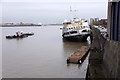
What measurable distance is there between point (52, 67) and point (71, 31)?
1752 centimetres

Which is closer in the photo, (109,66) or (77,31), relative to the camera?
(109,66)

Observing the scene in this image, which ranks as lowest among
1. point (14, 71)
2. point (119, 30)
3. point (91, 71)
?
point (14, 71)

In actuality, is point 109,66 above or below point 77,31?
below

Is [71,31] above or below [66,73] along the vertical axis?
above

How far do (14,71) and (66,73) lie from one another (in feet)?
10.1

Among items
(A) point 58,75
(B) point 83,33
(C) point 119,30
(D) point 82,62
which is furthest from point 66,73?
(B) point 83,33

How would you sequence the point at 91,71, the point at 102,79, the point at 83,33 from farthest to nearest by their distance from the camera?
the point at 83,33 → the point at 91,71 → the point at 102,79

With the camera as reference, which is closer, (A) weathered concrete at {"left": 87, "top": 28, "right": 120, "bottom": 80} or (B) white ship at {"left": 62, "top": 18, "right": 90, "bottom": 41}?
(A) weathered concrete at {"left": 87, "top": 28, "right": 120, "bottom": 80}

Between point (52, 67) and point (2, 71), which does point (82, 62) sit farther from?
point (2, 71)

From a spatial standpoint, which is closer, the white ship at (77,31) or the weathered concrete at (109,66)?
the weathered concrete at (109,66)

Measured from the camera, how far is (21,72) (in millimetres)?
12641

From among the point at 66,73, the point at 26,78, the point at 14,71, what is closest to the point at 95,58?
the point at 66,73

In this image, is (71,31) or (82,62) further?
(71,31)

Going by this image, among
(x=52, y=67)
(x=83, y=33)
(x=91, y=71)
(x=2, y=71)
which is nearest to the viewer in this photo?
(x=91, y=71)
